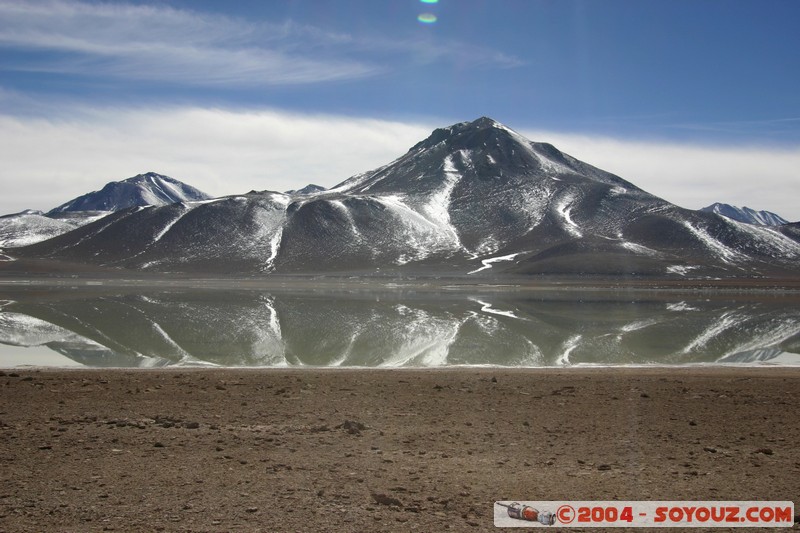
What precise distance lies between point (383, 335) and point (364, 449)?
25042 millimetres

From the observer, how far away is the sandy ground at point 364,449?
8.43 m

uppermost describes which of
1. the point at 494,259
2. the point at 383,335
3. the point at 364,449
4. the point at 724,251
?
the point at 724,251

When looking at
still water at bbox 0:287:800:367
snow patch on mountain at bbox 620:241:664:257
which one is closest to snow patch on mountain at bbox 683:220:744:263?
snow patch on mountain at bbox 620:241:664:257

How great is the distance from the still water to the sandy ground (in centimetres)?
855

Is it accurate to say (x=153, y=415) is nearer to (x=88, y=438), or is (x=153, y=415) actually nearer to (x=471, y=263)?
(x=88, y=438)

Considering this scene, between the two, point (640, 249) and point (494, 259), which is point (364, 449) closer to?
point (494, 259)

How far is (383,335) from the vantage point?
119 feet

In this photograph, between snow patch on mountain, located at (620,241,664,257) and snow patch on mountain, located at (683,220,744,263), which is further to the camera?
snow patch on mountain, located at (683,220,744,263)

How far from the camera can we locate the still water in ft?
88.5

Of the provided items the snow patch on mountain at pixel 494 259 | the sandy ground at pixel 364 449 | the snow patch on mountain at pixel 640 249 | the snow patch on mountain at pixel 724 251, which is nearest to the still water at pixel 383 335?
the sandy ground at pixel 364 449

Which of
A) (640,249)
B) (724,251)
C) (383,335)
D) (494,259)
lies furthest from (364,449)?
(724,251)

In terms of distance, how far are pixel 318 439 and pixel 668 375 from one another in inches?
505

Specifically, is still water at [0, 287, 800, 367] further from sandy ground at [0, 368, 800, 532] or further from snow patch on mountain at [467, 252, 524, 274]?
snow patch on mountain at [467, 252, 524, 274]

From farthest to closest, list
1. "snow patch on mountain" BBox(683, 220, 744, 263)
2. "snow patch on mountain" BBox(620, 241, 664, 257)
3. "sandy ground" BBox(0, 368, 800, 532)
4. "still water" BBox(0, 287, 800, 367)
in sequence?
"snow patch on mountain" BBox(683, 220, 744, 263), "snow patch on mountain" BBox(620, 241, 664, 257), "still water" BBox(0, 287, 800, 367), "sandy ground" BBox(0, 368, 800, 532)
